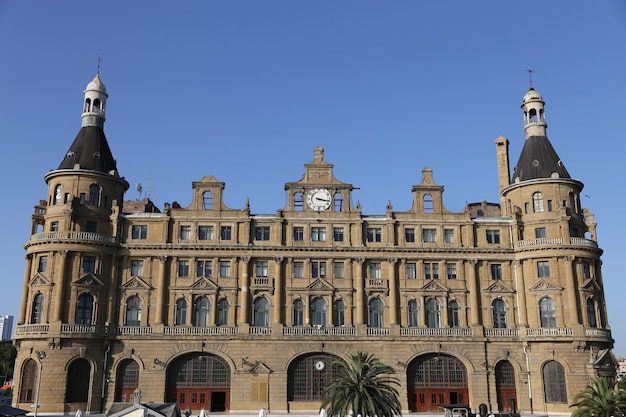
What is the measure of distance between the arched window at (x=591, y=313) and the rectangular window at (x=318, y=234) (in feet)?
104

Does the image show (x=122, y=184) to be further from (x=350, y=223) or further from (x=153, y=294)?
(x=350, y=223)

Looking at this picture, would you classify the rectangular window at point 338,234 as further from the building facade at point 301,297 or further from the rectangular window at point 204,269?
the rectangular window at point 204,269

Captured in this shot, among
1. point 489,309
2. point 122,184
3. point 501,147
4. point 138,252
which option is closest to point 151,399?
point 138,252

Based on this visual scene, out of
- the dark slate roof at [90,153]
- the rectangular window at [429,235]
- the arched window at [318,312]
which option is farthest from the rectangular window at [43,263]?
the rectangular window at [429,235]

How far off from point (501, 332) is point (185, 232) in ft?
127

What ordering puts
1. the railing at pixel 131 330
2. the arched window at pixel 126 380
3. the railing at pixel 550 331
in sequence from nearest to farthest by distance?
the arched window at pixel 126 380, the railing at pixel 131 330, the railing at pixel 550 331

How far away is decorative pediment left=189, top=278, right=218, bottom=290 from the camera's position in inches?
2805

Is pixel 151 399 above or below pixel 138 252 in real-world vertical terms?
below

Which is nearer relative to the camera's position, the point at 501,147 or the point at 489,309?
the point at 489,309

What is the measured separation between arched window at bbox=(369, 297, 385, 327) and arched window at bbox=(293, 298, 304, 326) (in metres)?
8.01

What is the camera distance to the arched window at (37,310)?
223 ft

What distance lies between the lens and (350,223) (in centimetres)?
7412

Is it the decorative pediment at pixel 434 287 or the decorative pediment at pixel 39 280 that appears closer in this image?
the decorative pediment at pixel 39 280

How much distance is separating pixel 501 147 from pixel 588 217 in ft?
48.0
